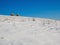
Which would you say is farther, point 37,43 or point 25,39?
point 25,39

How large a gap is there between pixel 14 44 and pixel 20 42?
19cm

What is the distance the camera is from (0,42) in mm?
3107

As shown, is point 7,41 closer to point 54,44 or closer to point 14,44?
point 14,44

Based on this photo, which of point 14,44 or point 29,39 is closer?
point 14,44

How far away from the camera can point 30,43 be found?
304cm

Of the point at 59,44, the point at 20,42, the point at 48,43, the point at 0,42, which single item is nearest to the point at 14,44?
the point at 20,42

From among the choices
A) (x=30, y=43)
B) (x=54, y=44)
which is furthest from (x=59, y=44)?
(x=30, y=43)

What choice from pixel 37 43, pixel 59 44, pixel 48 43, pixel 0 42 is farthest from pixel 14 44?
pixel 59 44

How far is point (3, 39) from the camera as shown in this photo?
331 centimetres

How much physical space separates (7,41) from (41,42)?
0.99m

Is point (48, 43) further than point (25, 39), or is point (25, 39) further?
point (25, 39)

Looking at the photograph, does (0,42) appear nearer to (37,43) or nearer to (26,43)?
(26,43)

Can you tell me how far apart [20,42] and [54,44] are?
95 cm

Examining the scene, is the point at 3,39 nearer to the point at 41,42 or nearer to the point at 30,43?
the point at 30,43
